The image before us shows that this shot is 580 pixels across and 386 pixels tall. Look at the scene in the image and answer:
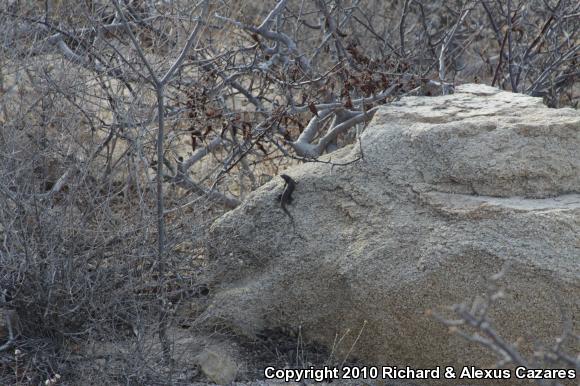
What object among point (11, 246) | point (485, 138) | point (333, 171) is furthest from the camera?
point (333, 171)

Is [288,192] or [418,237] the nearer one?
[418,237]

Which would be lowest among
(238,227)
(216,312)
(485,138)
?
(216,312)

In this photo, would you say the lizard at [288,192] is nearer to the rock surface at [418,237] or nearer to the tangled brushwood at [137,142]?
the rock surface at [418,237]

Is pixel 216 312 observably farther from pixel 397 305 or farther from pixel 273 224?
pixel 397 305

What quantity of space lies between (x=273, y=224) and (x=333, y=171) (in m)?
0.33

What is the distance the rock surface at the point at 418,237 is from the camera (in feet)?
9.98

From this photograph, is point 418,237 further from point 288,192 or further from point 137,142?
point 137,142

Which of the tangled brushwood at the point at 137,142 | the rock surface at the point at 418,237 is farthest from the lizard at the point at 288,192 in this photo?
the tangled brushwood at the point at 137,142

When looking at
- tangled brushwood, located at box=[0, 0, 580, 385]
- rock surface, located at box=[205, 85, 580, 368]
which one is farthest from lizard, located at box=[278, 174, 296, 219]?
tangled brushwood, located at box=[0, 0, 580, 385]

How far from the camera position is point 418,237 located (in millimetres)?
3221

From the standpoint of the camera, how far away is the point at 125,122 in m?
3.73

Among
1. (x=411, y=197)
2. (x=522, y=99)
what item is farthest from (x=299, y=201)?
(x=522, y=99)

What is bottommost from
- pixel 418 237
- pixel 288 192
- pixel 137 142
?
pixel 418 237

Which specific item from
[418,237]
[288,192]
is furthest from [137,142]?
[418,237]
